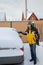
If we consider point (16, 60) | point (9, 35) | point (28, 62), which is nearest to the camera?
point (16, 60)

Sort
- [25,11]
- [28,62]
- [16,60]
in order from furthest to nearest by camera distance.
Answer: [25,11]
[28,62]
[16,60]

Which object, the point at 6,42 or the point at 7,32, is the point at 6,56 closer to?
the point at 6,42

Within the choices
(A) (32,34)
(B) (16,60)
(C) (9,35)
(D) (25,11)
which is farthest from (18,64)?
(D) (25,11)

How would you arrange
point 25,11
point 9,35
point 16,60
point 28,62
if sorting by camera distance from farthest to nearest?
point 25,11 < point 28,62 < point 9,35 < point 16,60

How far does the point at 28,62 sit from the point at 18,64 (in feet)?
6.17

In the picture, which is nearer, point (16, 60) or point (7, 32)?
point (16, 60)

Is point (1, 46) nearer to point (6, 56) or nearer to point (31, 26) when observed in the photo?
point (6, 56)

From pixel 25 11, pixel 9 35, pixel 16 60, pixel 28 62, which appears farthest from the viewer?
pixel 25 11

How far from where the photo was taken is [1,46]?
10.3 meters

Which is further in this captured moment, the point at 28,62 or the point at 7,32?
the point at 28,62

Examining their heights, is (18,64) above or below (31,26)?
below

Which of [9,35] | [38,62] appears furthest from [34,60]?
[9,35]

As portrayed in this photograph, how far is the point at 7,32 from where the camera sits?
38.0 ft

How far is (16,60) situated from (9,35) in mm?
1456
